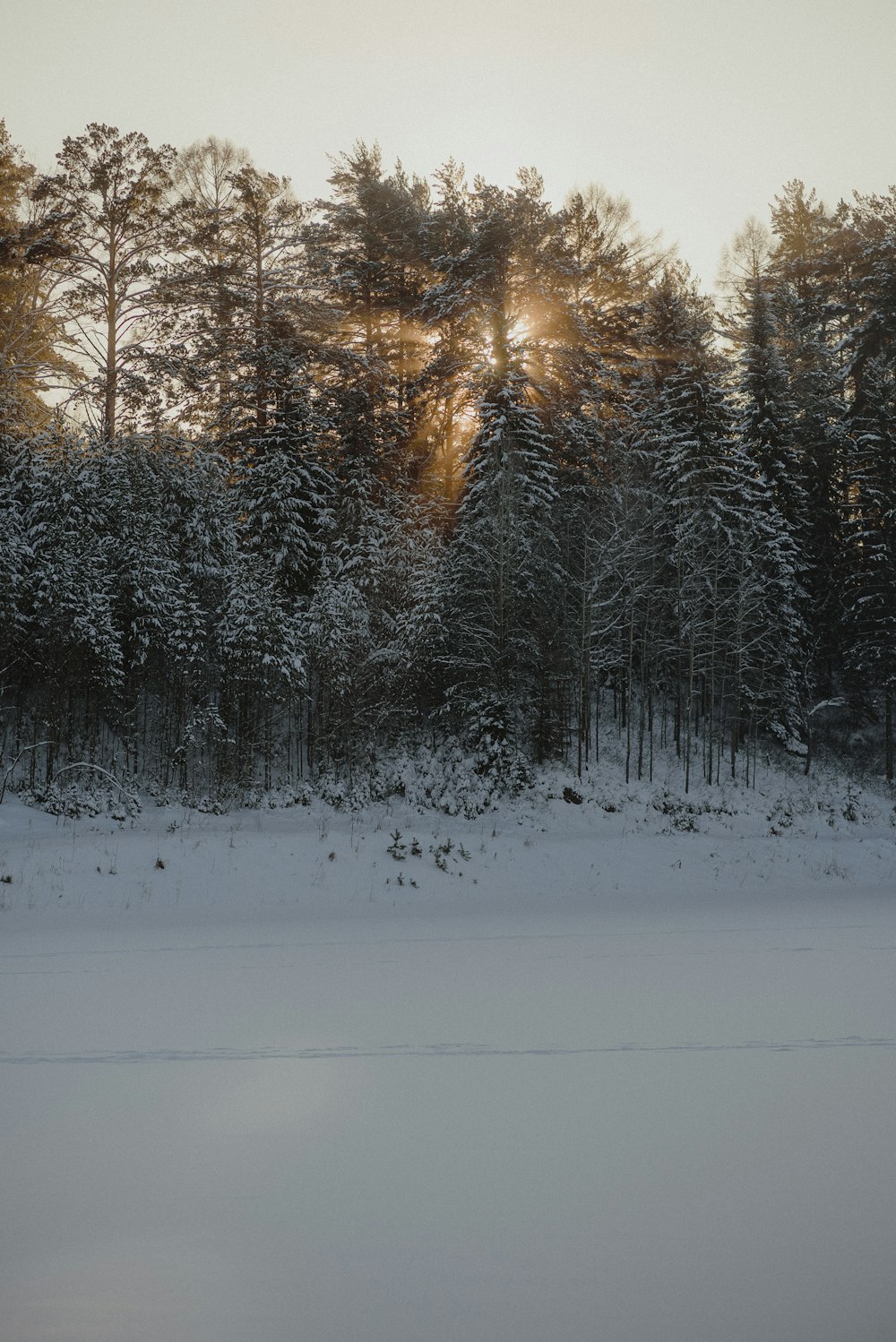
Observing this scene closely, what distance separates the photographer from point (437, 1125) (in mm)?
5422

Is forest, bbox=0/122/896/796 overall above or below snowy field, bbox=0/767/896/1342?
above

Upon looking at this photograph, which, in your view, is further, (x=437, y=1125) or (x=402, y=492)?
(x=402, y=492)

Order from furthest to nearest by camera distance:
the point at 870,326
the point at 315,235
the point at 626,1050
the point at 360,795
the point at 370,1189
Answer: the point at 870,326
the point at 315,235
the point at 360,795
the point at 626,1050
the point at 370,1189

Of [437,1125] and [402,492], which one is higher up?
[402,492]

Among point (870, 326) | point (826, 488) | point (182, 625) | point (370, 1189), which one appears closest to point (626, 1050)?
point (370, 1189)

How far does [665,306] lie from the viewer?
31984mm

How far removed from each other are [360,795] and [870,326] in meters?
30.4

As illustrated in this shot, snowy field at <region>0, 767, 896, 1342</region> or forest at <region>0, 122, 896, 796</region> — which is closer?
snowy field at <region>0, 767, 896, 1342</region>

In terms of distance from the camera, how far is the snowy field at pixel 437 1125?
12.6 ft

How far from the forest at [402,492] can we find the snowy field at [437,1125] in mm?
10121

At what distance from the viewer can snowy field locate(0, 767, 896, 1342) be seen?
385 centimetres

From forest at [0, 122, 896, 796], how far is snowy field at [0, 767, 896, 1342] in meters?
10.1

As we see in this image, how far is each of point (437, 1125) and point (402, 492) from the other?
2543cm

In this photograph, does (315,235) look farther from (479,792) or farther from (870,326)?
(870,326)
